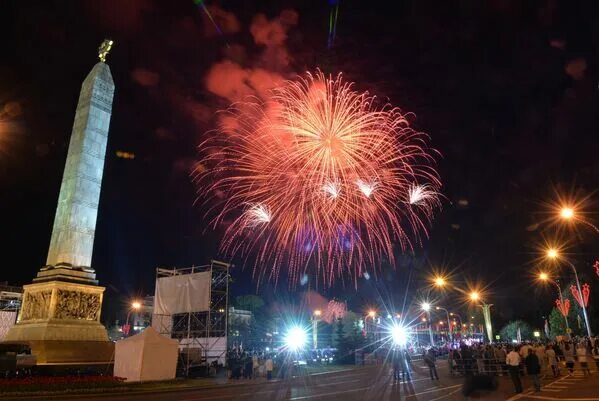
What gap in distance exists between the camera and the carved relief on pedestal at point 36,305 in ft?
83.4

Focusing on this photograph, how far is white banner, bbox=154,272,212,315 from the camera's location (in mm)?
34594

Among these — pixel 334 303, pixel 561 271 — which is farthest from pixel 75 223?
pixel 561 271

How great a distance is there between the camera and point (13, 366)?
765 inches

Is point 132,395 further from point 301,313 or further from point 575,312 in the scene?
point 301,313

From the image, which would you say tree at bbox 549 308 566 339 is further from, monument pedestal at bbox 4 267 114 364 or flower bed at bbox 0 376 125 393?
flower bed at bbox 0 376 125 393

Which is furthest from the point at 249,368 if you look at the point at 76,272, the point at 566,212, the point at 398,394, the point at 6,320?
the point at 6,320

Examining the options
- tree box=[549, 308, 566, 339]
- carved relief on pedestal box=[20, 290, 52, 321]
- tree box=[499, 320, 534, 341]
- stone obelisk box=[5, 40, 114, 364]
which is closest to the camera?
stone obelisk box=[5, 40, 114, 364]

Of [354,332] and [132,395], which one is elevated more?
[354,332]

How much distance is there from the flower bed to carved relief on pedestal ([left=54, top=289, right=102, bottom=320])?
656 centimetres

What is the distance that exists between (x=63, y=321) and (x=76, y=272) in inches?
122

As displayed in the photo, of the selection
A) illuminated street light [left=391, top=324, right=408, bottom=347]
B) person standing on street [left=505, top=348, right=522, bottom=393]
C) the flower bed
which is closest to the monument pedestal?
the flower bed

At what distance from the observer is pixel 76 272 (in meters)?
26.9

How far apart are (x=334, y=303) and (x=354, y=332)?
3317 centimetres

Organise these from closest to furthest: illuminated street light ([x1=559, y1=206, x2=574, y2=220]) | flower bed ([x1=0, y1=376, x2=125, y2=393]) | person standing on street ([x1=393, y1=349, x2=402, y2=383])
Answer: flower bed ([x1=0, y1=376, x2=125, y2=393]), illuminated street light ([x1=559, y1=206, x2=574, y2=220]), person standing on street ([x1=393, y1=349, x2=402, y2=383])
